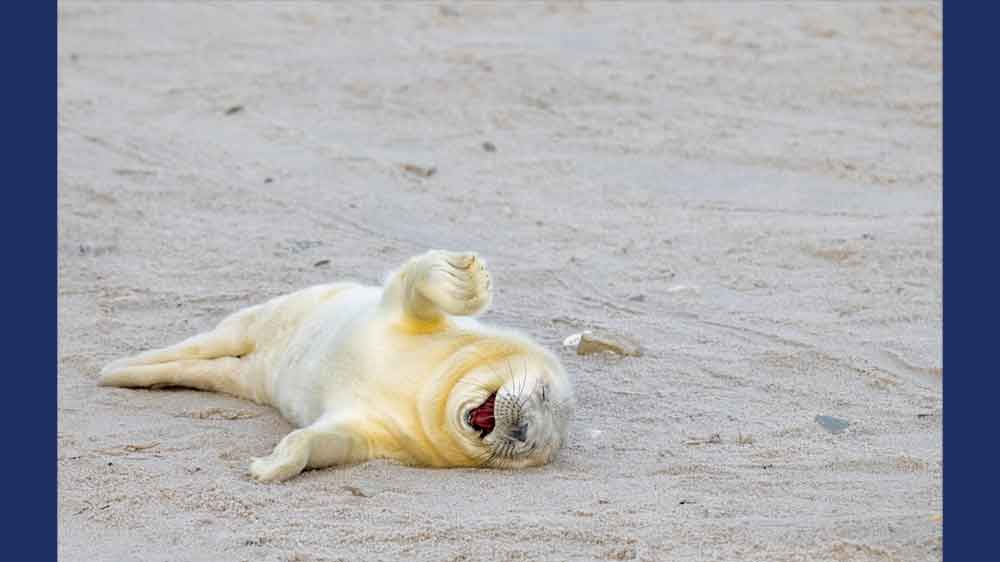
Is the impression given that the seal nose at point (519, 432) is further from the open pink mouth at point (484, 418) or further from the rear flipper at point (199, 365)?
the rear flipper at point (199, 365)

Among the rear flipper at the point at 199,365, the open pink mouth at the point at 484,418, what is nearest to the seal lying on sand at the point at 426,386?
the open pink mouth at the point at 484,418

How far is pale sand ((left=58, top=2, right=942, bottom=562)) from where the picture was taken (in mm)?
4348

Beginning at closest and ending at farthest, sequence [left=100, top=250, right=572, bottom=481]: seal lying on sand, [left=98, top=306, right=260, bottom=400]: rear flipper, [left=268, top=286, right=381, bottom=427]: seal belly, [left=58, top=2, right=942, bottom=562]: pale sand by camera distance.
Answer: [left=58, top=2, right=942, bottom=562]: pale sand, [left=100, top=250, right=572, bottom=481]: seal lying on sand, [left=268, top=286, right=381, bottom=427]: seal belly, [left=98, top=306, right=260, bottom=400]: rear flipper

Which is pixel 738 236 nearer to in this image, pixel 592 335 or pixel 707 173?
pixel 707 173

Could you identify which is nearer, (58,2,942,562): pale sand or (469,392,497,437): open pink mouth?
(58,2,942,562): pale sand

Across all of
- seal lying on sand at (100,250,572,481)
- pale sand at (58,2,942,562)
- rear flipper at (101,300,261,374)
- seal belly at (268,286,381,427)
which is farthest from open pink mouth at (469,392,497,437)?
rear flipper at (101,300,261,374)

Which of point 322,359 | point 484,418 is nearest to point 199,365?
point 322,359

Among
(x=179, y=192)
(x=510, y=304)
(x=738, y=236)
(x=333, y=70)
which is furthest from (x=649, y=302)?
(x=333, y=70)

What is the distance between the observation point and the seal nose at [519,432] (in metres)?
4.73

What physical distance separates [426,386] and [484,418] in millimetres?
197

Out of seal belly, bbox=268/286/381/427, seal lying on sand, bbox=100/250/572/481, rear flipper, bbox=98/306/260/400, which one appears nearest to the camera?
seal lying on sand, bbox=100/250/572/481

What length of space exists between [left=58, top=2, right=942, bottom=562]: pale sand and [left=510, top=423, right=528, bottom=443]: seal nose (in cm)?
13

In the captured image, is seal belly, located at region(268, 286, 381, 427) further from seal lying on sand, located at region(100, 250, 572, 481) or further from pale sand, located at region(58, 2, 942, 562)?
pale sand, located at region(58, 2, 942, 562)

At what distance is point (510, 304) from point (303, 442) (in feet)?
7.15
